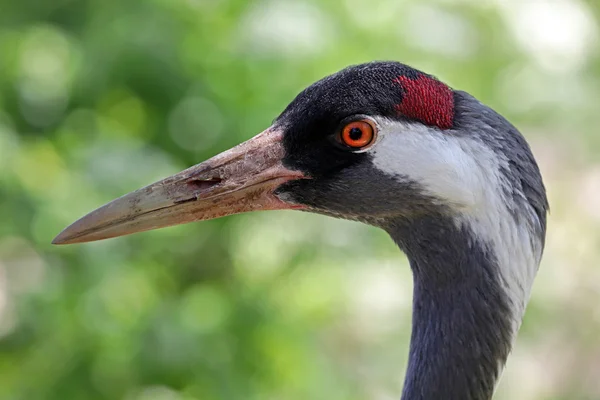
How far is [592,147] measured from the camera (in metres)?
4.01

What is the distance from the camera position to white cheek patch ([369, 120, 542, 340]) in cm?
196

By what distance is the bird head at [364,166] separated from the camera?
196 cm

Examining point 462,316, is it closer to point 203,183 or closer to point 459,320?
point 459,320

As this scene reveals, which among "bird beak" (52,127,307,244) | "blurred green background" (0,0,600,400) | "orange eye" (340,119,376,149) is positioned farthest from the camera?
"blurred green background" (0,0,600,400)

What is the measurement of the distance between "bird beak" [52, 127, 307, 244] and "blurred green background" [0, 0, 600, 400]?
40.1 inches

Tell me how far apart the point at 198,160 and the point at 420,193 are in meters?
1.60

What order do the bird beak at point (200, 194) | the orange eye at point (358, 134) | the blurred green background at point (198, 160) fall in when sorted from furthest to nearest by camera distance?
1. the blurred green background at point (198, 160)
2. the bird beak at point (200, 194)
3. the orange eye at point (358, 134)

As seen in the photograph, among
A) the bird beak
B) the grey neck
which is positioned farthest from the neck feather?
the bird beak

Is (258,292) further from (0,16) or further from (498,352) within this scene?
(0,16)

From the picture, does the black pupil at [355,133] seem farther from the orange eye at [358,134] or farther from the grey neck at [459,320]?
the grey neck at [459,320]

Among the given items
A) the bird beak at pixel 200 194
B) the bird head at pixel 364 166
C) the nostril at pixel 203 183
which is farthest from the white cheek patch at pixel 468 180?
the nostril at pixel 203 183

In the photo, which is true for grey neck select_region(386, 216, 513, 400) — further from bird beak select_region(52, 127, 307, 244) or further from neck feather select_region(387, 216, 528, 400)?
bird beak select_region(52, 127, 307, 244)

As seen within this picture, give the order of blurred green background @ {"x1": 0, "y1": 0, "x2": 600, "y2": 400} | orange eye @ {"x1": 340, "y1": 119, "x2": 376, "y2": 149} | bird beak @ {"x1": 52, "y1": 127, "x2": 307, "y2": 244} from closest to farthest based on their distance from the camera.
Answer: orange eye @ {"x1": 340, "y1": 119, "x2": 376, "y2": 149}
bird beak @ {"x1": 52, "y1": 127, "x2": 307, "y2": 244}
blurred green background @ {"x1": 0, "y1": 0, "x2": 600, "y2": 400}

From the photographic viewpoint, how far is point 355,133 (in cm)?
197
